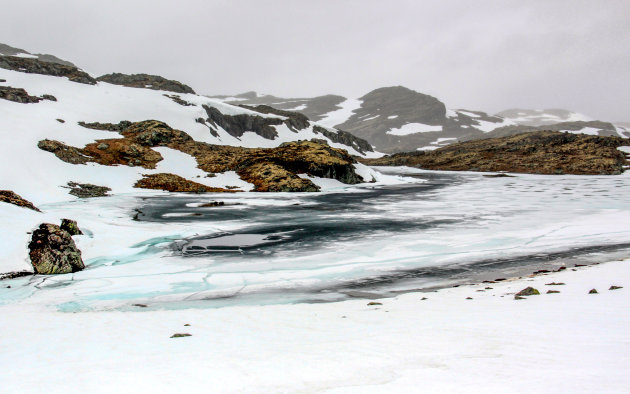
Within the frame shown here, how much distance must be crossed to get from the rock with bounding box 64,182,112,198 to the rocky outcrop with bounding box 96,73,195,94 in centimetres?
6230

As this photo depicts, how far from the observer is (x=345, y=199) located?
101 ft

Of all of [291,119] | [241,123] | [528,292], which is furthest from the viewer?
[291,119]

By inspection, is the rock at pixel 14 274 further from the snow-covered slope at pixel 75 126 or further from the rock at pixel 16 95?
the rock at pixel 16 95

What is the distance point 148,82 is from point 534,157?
91064 millimetres

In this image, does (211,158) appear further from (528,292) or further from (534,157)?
(534,157)

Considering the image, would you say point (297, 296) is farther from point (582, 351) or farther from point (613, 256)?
point (613, 256)

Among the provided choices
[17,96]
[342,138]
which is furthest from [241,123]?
[342,138]

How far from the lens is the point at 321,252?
13.6m

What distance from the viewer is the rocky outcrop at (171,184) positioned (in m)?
35.5

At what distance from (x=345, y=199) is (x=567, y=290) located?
23.1 meters

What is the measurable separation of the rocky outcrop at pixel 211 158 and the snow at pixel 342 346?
29.9 m

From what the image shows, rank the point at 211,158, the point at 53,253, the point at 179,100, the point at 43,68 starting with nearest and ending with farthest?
the point at 53,253 < the point at 211,158 < the point at 43,68 < the point at 179,100

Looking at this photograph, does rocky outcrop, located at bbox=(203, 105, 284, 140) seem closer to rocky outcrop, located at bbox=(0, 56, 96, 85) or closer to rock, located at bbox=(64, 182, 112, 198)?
rocky outcrop, located at bbox=(0, 56, 96, 85)

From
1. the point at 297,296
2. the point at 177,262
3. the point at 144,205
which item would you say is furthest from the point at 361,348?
the point at 144,205
